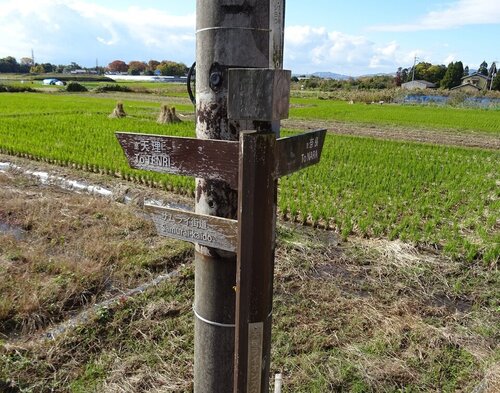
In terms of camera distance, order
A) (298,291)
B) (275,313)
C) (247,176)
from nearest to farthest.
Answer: (247,176) < (275,313) < (298,291)

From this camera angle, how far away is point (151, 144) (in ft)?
5.87

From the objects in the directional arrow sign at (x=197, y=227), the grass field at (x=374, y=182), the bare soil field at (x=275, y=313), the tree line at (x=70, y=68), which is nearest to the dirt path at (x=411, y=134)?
the grass field at (x=374, y=182)

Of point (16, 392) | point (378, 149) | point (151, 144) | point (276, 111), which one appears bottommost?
point (16, 392)

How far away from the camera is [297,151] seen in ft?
5.32

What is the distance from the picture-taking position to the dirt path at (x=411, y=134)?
53.8 feet

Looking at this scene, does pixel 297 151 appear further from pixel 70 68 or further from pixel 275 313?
pixel 70 68

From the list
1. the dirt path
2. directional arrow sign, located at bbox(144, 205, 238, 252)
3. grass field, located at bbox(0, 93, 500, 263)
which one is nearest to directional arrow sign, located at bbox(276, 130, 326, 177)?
directional arrow sign, located at bbox(144, 205, 238, 252)

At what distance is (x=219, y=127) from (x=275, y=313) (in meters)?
2.73

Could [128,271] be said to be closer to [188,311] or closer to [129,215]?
[188,311]

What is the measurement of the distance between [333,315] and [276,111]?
3.11m

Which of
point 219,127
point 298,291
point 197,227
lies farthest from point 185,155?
point 298,291

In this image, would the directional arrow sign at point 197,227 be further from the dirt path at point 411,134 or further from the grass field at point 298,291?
the dirt path at point 411,134

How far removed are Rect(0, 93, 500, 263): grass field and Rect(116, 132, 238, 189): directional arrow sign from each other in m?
4.76

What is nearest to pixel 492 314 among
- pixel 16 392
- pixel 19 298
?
pixel 16 392
